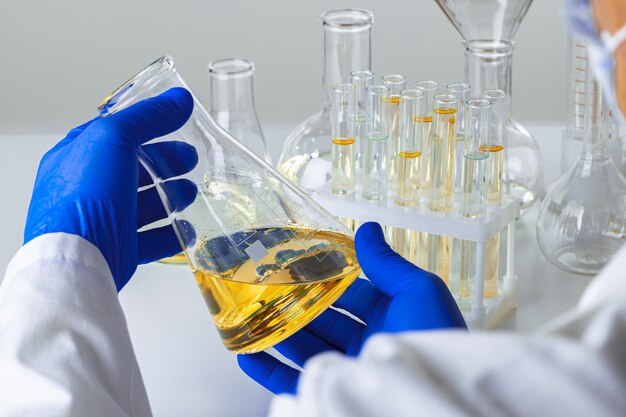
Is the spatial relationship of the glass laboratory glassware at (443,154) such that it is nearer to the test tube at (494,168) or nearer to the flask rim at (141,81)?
the test tube at (494,168)

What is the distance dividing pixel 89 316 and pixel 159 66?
10.0 inches

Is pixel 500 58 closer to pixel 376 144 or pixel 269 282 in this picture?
pixel 376 144

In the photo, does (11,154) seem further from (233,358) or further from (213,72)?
(233,358)

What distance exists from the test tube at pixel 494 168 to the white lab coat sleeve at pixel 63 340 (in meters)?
0.41

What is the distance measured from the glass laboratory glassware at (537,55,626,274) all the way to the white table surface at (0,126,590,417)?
3 centimetres

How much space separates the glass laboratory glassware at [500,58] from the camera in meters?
1.05

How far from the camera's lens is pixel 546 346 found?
0.33 meters

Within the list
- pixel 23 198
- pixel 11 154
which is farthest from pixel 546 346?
pixel 11 154

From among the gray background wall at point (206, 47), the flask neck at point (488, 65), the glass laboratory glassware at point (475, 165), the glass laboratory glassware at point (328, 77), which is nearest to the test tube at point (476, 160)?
the glass laboratory glassware at point (475, 165)

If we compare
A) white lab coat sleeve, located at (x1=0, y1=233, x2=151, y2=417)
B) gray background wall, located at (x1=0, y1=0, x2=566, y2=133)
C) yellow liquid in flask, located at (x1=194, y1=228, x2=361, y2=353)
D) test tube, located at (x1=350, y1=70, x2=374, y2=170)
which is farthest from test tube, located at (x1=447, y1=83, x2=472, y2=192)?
gray background wall, located at (x1=0, y1=0, x2=566, y2=133)

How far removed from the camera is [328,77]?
1166 millimetres

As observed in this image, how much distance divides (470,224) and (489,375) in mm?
629

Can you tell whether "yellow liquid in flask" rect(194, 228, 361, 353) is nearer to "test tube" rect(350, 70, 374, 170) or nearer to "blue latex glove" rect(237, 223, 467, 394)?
"blue latex glove" rect(237, 223, 467, 394)

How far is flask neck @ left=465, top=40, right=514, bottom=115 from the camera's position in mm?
1049
